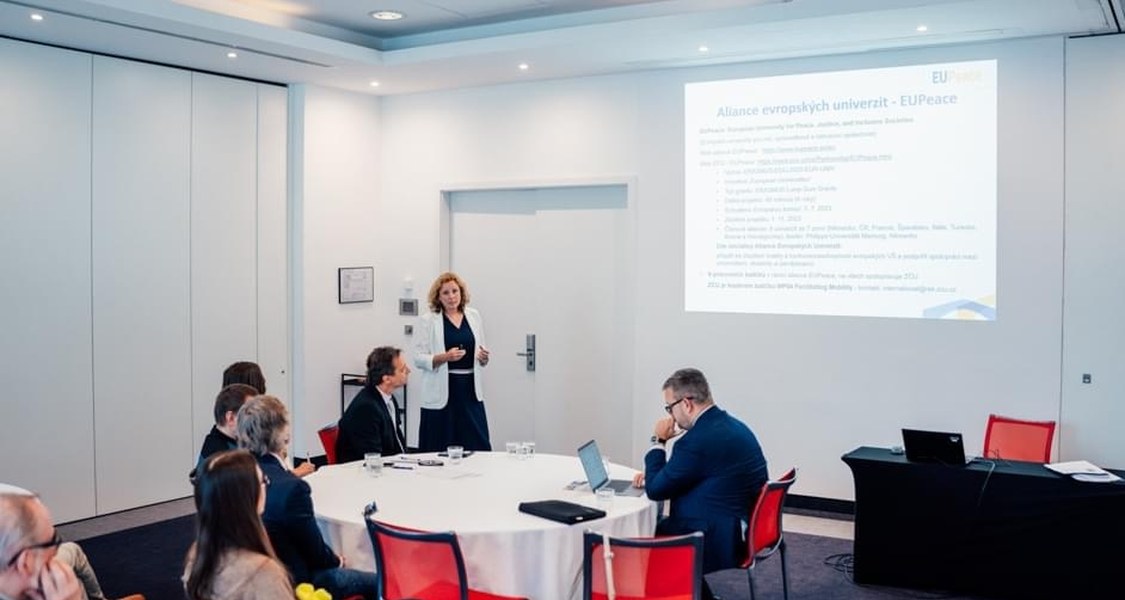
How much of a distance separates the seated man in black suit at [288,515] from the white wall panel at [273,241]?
4046mm

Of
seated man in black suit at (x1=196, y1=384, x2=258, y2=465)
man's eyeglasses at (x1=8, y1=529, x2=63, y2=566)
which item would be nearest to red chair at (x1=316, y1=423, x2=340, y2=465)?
seated man in black suit at (x1=196, y1=384, x2=258, y2=465)

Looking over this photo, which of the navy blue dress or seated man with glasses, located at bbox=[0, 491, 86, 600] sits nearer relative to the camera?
seated man with glasses, located at bbox=[0, 491, 86, 600]

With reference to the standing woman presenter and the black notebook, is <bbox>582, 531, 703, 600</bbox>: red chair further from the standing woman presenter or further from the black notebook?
the standing woman presenter

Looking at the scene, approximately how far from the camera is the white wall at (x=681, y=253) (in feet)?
20.1

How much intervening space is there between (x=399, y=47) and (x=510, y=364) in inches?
102

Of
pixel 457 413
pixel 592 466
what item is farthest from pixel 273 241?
pixel 592 466

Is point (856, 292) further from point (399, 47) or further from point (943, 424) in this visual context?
point (399, 47)

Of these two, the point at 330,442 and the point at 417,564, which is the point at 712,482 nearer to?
the point at 417,564

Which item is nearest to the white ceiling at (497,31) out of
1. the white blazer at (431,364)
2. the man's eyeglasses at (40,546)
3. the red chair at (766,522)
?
the white blazer at (431,364)

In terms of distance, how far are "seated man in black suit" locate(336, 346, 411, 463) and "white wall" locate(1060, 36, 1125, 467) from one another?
3974 millimetres

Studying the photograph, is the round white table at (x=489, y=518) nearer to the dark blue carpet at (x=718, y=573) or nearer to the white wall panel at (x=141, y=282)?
the dark blue carpet at (x=718, y=573)

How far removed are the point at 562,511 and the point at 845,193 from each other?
359cm

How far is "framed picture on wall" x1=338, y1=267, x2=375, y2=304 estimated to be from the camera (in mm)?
8164

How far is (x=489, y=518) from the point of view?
13.0 ft
